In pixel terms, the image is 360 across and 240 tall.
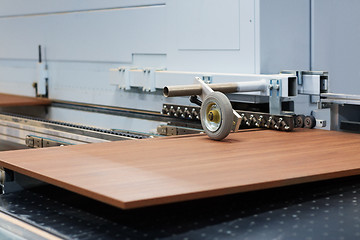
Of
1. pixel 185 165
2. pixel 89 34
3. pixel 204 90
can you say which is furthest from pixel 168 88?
pixel 89 34

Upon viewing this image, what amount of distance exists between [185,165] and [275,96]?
939 mm

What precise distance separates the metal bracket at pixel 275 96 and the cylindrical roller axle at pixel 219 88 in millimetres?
40

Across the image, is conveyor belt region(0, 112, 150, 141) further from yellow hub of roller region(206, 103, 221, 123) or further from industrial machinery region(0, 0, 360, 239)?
yellow hub of roller region(206, 103, 221, 123)

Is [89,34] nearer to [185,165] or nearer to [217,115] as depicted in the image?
[217,115]

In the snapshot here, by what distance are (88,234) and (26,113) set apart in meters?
3.38

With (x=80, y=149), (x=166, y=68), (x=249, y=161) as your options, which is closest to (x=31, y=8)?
(x=166, y=68)

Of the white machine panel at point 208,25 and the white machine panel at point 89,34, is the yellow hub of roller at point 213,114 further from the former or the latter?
the white machine panel at point 89,34

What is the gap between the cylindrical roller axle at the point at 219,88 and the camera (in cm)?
255

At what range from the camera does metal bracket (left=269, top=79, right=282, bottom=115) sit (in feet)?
8.91

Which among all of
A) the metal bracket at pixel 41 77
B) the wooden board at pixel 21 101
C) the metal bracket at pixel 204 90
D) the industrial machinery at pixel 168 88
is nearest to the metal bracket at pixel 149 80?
the industrial machinery at pixel 168 88

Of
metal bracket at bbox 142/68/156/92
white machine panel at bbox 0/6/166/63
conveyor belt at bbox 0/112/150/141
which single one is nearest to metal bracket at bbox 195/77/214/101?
conveyor belt at bbox 0/112/150/141

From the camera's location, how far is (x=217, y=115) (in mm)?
2463

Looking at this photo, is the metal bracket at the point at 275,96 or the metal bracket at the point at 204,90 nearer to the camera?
the metal bracket at the point at 204,90

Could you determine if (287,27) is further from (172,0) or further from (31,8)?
(31,8)
